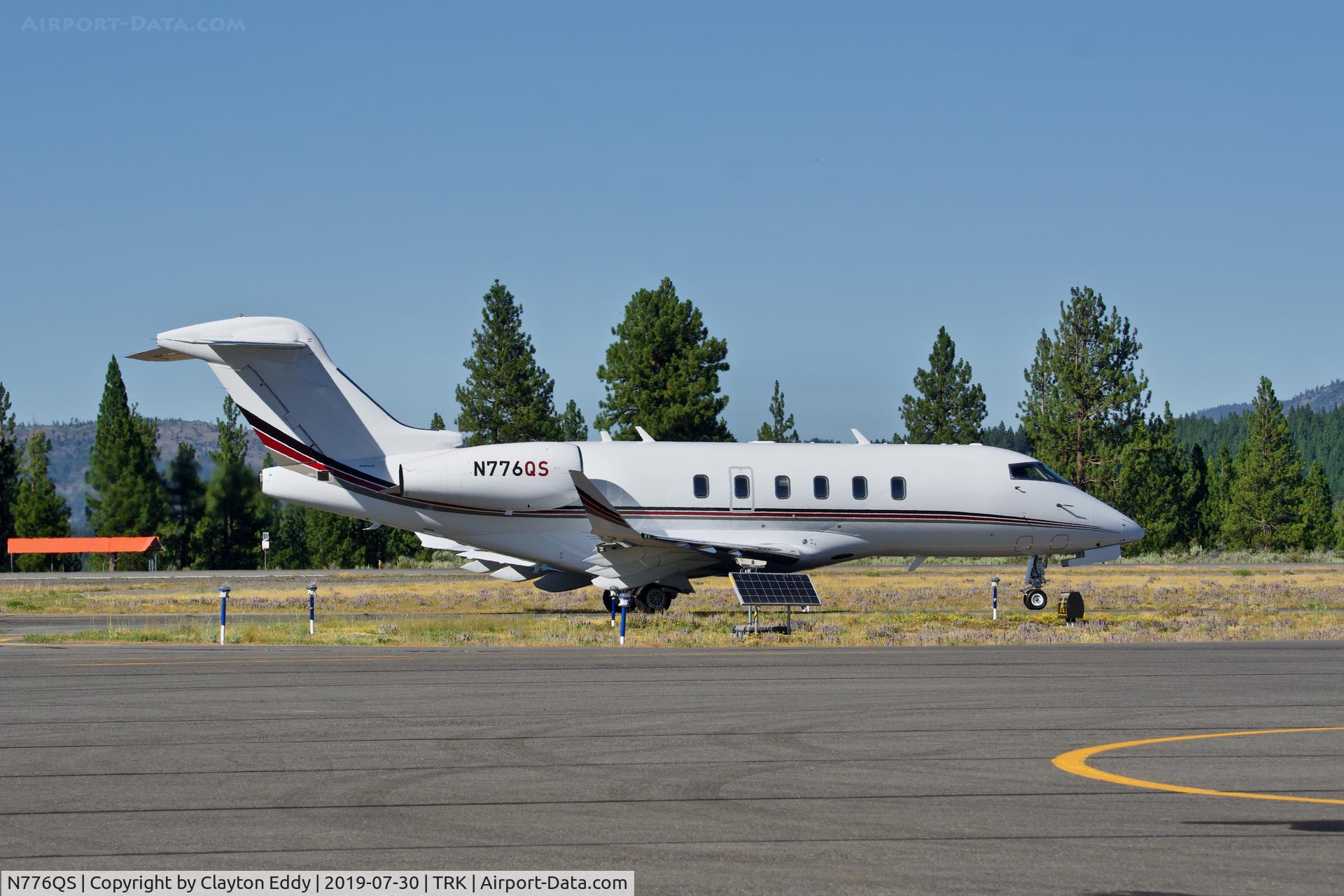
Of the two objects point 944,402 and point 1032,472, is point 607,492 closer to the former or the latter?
point 1032,472

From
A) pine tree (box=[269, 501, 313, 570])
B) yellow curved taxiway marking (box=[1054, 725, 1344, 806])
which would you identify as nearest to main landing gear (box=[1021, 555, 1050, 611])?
yellow curved taxiway marking (box=[1054, 725, 1344, 806])

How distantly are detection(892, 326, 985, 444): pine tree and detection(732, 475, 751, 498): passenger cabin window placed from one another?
191 ft

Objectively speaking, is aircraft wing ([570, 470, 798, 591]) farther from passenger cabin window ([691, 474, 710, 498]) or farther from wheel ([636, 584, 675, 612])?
passenger cabin window ([691, 474, 710, 498])

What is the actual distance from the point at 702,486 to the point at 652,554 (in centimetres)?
206

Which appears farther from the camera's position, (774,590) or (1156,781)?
(774,590)

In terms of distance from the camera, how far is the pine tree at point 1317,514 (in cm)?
8631

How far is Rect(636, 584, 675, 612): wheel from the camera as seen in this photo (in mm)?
30312

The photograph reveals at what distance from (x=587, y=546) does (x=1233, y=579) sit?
2869 cm

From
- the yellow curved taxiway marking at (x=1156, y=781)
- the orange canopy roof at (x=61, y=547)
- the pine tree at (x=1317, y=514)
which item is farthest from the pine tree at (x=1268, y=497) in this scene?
the yellow curved taxiway marking at (x=1156, y=781)

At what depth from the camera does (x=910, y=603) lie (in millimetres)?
36500

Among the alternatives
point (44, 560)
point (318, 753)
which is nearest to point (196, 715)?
point (318, 753)

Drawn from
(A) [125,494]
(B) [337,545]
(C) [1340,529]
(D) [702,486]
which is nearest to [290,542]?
(B) [337,545]

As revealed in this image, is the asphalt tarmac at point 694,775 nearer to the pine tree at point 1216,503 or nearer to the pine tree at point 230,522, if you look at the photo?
the pine tree at point 230,522

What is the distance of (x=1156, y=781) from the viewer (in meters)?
9.75
